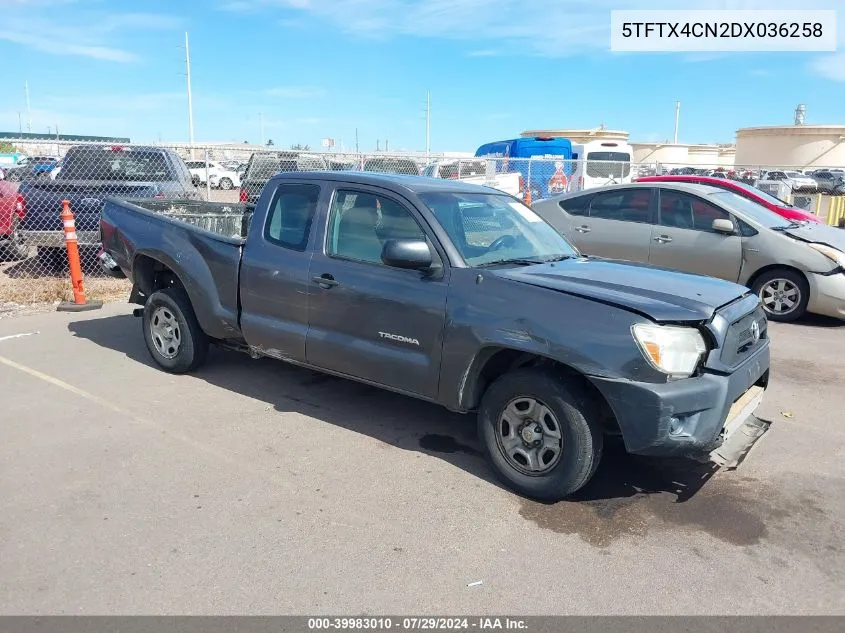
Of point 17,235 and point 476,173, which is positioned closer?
point 17,235

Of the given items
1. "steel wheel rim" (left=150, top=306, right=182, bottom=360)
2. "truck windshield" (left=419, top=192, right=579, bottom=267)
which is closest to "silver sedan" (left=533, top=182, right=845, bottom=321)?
"truck windshield" (left=419, top=192, right=579, bottom=267)

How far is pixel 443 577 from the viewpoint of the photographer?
125 inches

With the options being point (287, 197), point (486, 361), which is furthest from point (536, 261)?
point (287, 197)

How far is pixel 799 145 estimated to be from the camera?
46.4 metres

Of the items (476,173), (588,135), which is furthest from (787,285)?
(588,135)

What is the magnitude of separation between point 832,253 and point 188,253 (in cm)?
713

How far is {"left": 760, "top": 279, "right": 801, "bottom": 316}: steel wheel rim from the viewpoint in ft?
27.4

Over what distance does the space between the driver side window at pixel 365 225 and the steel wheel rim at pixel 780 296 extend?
5.84 metres

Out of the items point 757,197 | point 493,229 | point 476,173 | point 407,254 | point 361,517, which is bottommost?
point 361,517

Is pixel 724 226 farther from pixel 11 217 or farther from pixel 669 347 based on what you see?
pixel 11 217

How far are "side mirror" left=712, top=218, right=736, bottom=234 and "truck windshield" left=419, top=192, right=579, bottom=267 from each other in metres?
4.23

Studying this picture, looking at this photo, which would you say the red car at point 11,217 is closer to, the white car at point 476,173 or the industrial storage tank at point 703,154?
the white car at point 476,173

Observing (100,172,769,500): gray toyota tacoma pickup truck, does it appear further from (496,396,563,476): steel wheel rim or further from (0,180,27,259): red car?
(0,180,27,259): red car

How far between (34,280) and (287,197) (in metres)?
6.76
